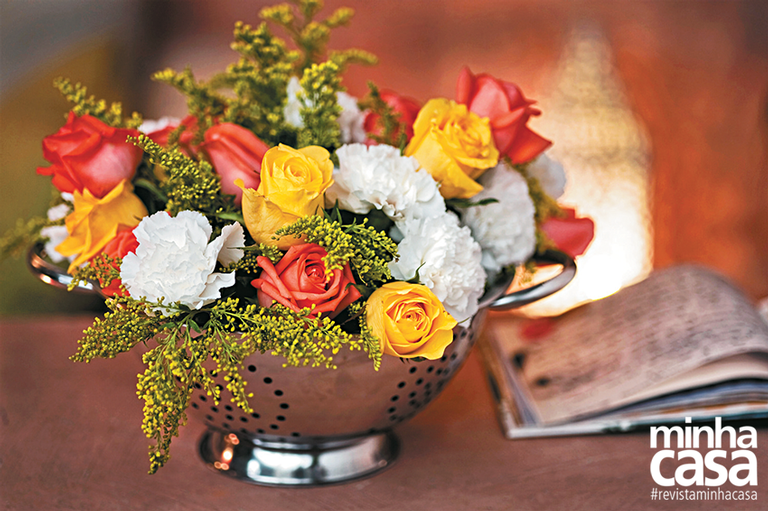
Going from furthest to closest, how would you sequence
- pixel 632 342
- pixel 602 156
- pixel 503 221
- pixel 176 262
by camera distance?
pixel 602 156, pixel 632 342, pixel 503 221, pixel 176 262

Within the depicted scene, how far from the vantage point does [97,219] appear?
0.50m

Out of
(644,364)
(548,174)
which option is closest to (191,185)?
(548,174)

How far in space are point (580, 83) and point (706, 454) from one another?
1.15 meters

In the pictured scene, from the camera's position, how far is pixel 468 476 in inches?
22.9

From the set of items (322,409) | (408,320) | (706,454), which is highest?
(408,320)

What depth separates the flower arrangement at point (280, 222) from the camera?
0.42m

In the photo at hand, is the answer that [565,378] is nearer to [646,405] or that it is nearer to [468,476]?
[646,405]

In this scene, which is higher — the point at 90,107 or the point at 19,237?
the point at 90,107

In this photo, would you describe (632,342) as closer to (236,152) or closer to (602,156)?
(236,152)

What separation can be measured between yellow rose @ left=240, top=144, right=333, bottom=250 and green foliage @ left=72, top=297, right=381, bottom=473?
6 cm

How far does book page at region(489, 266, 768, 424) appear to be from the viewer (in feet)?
2.18

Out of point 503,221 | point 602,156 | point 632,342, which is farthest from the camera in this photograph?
point 602,156

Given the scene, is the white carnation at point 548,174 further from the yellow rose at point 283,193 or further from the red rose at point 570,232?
the yellow rose at point 283,193

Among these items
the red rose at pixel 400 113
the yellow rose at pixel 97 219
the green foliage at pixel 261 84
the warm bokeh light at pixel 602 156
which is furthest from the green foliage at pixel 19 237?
the warm bokeh light at pixel 602 156
